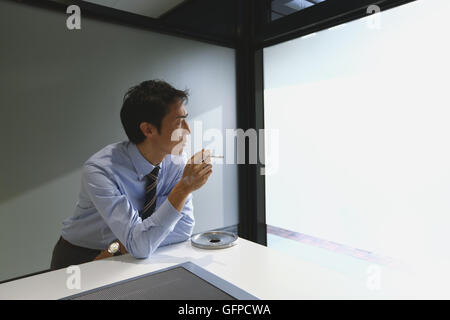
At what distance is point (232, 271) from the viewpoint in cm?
96

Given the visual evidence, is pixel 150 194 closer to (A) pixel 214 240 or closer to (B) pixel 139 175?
(B) pixel 139 175

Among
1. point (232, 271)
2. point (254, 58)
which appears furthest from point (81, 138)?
point (254, 58)

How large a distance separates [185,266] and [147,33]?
1589mm

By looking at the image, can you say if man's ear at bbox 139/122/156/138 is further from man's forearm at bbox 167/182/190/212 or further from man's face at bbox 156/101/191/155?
man's forearm at bbox 167/182/190/212

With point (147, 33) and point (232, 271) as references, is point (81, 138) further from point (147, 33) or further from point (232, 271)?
point (232, 271)

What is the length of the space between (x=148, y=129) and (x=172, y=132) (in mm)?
106

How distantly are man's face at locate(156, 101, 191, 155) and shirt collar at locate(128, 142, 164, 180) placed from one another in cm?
9

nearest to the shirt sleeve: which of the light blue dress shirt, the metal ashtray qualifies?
the light blue dress shirt

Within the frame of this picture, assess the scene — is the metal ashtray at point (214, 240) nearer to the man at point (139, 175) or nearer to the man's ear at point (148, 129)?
the man at point (139, 175)

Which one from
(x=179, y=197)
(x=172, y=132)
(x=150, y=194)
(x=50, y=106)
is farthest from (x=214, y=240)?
(x=50, y=106)

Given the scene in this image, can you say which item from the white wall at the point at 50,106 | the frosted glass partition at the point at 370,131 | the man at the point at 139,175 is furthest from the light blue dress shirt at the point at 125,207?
the frosted glass partition at the point at 370,131

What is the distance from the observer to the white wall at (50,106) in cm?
157

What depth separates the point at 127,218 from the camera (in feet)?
3.63

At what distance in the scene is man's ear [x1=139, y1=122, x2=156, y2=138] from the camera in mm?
1347
